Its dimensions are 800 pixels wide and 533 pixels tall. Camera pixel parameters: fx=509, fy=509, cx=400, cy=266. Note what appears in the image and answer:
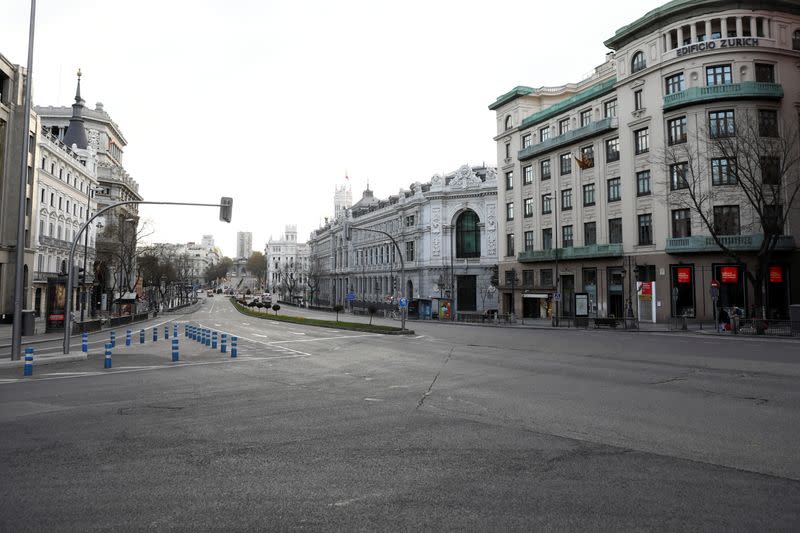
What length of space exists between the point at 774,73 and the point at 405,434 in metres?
42.1

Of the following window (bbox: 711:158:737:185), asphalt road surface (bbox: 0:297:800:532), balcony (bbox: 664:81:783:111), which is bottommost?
asphalt road surface (bbox: 0:297:800:532)

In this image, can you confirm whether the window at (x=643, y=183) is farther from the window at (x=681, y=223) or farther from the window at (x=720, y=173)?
the window at (x=720, y=173)

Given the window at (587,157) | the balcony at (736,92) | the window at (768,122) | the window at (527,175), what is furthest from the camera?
the window at (527,175)

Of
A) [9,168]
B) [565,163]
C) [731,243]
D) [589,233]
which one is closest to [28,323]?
[9,168]

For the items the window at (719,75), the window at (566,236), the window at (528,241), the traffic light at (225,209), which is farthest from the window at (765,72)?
the traffic light at (225,209)

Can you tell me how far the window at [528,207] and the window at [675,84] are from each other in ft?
54.5

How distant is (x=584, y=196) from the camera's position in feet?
151

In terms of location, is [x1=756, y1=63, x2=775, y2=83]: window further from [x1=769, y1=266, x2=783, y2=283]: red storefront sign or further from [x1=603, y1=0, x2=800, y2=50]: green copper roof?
[x1=769, y1=266, x2=783, y2=283]: red storefront sign

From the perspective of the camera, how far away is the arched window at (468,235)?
2795 inches

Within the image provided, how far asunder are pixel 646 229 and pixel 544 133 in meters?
16.1

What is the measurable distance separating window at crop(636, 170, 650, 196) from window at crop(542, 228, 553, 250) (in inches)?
394

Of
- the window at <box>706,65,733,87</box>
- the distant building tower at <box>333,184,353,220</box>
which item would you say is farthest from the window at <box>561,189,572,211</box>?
the distant building tower at <box>333,184,353,220</box>

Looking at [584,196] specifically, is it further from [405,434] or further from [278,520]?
[278,520]

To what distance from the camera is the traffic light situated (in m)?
20.9
